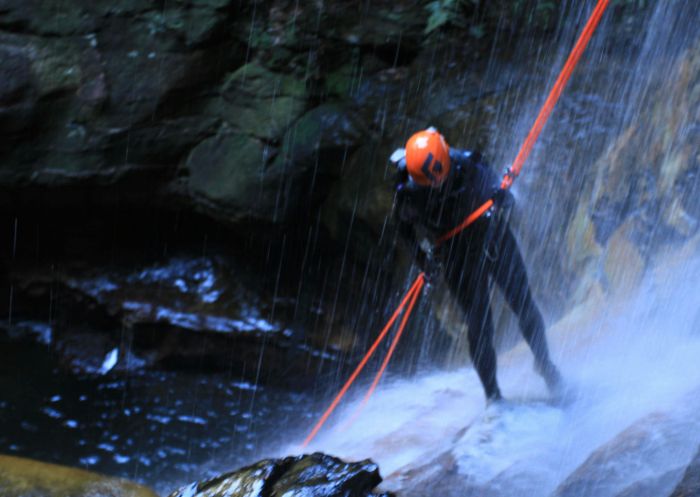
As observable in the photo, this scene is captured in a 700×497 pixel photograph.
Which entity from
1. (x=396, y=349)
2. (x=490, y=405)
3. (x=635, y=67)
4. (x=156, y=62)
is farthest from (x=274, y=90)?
(x=490, y=405)

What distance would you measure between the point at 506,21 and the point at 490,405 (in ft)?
12.2

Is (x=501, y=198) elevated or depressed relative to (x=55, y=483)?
elevated

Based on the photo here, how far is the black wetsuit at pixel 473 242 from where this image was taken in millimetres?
3557

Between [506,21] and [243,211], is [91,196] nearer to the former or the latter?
[243,211]

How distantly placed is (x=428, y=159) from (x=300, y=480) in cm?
167

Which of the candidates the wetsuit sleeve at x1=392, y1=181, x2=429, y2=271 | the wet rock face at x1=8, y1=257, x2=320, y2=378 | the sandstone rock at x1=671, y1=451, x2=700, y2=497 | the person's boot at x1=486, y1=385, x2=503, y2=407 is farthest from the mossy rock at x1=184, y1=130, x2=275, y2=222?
the sandstone rock at x1=671, y1=451, x2=700, y2=497

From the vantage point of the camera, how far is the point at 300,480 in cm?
242

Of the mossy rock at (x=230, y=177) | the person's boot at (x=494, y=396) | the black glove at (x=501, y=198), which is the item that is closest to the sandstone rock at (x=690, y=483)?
the black glove at (x=501, y=198)

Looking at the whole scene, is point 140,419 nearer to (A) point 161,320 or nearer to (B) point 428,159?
(A) point 161,320

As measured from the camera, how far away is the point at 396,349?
6.07 m

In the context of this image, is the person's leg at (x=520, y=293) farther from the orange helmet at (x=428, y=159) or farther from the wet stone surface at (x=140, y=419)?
the wet stone surface at (x=140, y=419)

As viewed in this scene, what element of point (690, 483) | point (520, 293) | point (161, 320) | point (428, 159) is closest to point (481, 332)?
point (520, 293)

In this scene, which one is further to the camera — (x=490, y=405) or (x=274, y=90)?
(x=274, y=90)

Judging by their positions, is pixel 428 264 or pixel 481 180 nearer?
pixel 481 180
